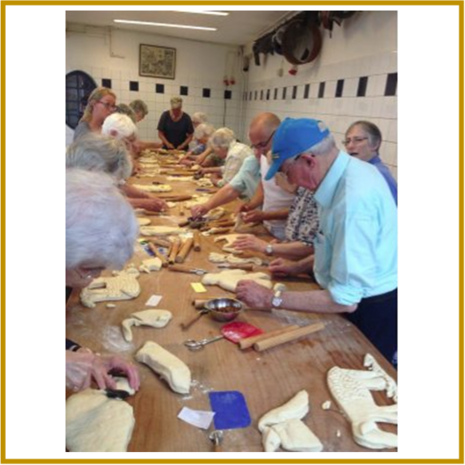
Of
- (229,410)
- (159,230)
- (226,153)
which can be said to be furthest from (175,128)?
(229,410)

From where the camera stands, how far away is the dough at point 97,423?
842mm

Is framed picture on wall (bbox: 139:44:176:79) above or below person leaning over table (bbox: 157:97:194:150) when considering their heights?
above

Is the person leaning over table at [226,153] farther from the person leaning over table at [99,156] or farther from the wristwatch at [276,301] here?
the wristwatch at [276,301]

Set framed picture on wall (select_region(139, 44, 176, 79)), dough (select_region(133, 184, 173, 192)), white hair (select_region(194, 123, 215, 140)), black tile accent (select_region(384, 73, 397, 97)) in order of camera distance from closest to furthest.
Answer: black tile accent (select_region(384, 73, 397, 97))
dough (select_region(133, 184, 173, 192))
white hair (select_region(194, 123, 215, 140))
framed picture on wall (select_region(139, 44, 176, 79))

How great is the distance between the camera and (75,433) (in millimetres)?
883

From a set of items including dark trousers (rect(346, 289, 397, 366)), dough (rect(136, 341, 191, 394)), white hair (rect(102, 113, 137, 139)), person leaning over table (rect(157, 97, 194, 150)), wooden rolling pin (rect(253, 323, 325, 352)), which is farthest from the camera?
person leaning over table (rect(157, 97, 194, 150))

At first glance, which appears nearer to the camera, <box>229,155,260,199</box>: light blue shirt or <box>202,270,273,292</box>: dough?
<box>202,270,273,292</box>: dough

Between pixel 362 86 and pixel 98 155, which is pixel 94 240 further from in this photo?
pixel 362 86

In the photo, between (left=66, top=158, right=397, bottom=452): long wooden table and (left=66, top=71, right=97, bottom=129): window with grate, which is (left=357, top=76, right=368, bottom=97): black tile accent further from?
(left=66, top=71, right=97, bottom=129): window with grate

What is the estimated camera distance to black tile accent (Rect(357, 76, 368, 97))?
3.59 m

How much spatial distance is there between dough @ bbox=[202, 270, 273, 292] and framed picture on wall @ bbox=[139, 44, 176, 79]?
712cm

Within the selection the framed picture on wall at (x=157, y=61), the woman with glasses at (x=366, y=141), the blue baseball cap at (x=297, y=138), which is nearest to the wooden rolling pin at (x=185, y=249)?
the blue baseball cap at (x=297, y=138)

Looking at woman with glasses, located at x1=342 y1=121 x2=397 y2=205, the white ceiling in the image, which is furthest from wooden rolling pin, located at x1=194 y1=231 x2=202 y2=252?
the white ceiling
